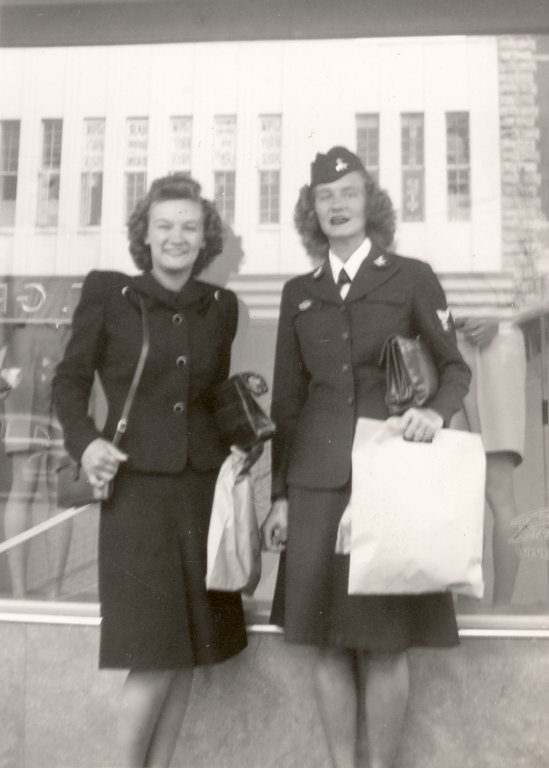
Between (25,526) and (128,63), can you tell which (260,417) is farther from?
(128,63)

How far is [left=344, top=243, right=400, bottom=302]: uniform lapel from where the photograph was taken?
3.14m

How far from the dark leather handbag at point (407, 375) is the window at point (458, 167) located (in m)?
1.54

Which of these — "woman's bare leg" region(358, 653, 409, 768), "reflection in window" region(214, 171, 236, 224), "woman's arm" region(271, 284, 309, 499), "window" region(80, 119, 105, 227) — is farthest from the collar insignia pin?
"window" region(80, 119, 105, 227)

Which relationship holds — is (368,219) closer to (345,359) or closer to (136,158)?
(345,359)

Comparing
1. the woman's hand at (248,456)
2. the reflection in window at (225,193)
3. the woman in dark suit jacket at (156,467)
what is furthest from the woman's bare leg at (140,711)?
the reflection in window at (225,193)

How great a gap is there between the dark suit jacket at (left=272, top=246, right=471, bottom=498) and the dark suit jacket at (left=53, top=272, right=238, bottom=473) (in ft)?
1.00

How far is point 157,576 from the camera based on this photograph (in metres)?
3.02

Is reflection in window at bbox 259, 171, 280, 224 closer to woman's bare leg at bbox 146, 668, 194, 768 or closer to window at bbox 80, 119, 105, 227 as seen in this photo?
window at bbox 80, 119, 105, 227

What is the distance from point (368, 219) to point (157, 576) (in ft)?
5.12

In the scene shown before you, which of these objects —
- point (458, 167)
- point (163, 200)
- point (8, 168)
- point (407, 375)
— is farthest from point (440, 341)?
point (8, 168)

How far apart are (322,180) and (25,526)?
7.13ft

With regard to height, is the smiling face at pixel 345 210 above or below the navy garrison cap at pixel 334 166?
below

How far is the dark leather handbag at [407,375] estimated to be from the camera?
2867 mm

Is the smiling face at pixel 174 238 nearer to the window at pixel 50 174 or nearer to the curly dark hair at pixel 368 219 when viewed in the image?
the curly dark hair at pixel 368 219
